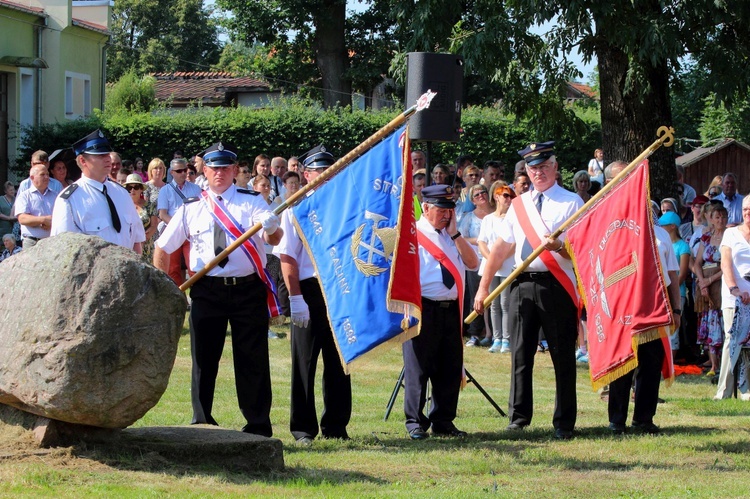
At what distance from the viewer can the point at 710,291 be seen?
14.3 meters

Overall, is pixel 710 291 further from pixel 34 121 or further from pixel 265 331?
pixel 34 121

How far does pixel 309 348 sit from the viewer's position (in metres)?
9.21

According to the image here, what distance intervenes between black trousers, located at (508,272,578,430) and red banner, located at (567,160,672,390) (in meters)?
0.22

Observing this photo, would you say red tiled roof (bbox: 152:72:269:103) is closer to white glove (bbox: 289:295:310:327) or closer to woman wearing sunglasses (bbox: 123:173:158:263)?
woman wearing sunglasses (bbox: 123:173:158:263)

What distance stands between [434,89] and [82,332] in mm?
6517

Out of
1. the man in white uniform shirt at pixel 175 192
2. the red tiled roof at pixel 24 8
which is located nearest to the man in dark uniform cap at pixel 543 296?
the man in white uniform shirt at pixel 175 192

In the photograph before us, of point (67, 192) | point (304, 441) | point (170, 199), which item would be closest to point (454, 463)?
point (304, 441)

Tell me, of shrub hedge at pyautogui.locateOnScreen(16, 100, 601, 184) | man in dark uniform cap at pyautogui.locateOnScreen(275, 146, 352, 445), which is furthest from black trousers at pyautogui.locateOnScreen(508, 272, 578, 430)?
shrub hedge at pyautogui.locateOnScreen(16, 100, 601, 184)

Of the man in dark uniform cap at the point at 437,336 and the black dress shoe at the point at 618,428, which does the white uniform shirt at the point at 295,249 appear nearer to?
the man in dark uniform cap at the point at 437,336

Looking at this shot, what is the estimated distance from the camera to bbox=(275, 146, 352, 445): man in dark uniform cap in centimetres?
913

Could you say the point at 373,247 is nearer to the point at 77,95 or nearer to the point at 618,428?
the point at 618,428

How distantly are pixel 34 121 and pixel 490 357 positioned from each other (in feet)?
80.5

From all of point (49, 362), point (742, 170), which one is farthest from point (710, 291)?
point (742, 170)

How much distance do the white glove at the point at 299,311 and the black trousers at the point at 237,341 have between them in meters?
0.24
